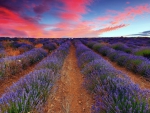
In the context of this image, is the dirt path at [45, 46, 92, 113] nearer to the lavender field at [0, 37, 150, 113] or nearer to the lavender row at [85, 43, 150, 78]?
the lavender field at [0, 37, 150, 113]

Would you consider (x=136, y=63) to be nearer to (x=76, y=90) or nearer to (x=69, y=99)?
(x=76, y=90)

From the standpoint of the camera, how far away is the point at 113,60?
9.68 metres

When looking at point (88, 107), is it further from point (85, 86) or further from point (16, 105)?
point (16, 105)

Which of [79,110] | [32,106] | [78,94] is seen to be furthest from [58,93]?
[32,106]

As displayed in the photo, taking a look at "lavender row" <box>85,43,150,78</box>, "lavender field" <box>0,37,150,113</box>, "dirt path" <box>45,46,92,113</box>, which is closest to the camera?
"lavender field" <box>0,37,150,113</box>

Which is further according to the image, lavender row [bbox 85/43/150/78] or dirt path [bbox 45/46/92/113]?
lavender row [bbox 85/43/150/78]

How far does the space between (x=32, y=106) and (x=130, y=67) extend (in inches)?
231

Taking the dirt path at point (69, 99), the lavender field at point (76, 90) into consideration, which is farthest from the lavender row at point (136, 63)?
the dirt path at point (69, 99)

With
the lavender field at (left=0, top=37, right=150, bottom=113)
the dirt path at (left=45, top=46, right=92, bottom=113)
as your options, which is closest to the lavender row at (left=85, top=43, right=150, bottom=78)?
the lavender field at (left=0, top=37, right=150, bottom=113)

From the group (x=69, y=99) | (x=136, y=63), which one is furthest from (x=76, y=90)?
(x=136, y=63)

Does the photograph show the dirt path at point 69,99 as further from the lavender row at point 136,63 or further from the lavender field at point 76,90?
the lavender row at point 136,63

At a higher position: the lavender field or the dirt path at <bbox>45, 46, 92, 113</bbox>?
the lavender field

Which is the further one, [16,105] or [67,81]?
[67,81]

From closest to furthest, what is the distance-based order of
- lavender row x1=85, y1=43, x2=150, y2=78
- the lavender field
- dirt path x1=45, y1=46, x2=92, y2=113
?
the lavender field
dirt path x1=45, y1=46, x2=92, y2=113
lavender row x1=85, y1=43, x2=150, y2=78
